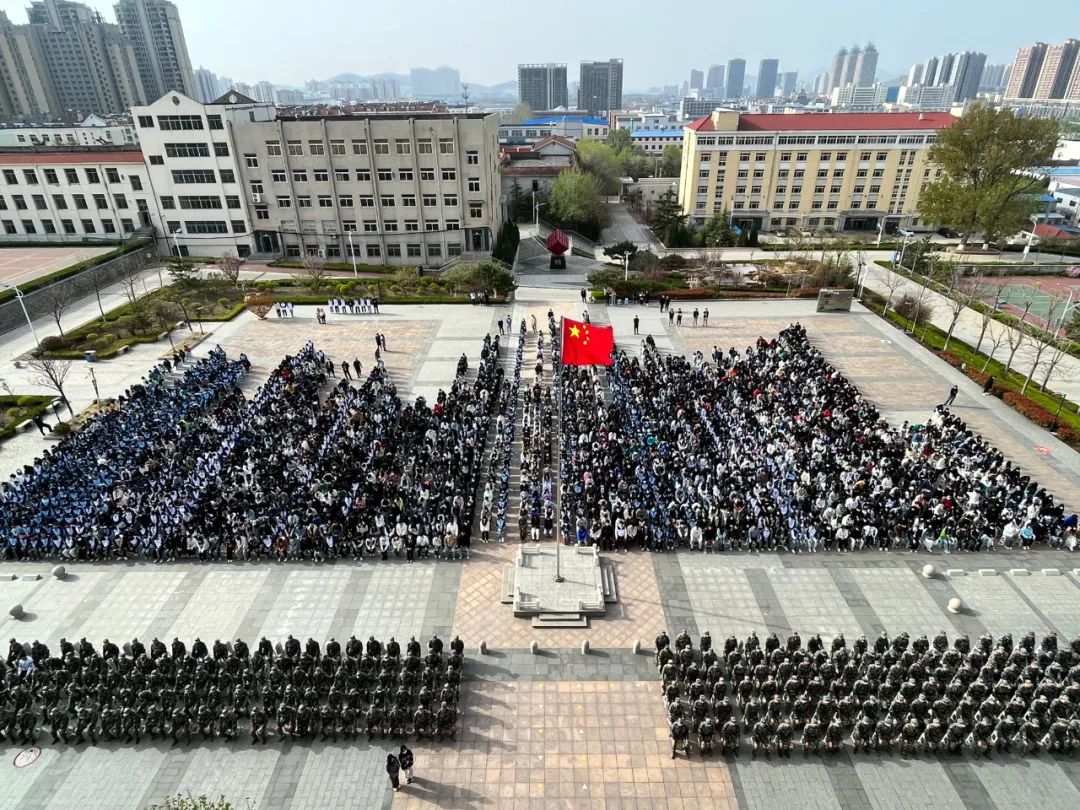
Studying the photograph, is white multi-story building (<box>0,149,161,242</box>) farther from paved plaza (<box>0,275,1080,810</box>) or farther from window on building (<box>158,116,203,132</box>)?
paved plaza (<box>0,275,1080,810</box>)

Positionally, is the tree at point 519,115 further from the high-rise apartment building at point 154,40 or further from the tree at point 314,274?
the tree at point 314,274

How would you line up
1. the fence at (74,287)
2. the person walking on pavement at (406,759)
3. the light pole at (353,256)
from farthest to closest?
1. the light pole at (353,256)
2. the fence at (74,287)
3. the person walking on pavement at (406,759)

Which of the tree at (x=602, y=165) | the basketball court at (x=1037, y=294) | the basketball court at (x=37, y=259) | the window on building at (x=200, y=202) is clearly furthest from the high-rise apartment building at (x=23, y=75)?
the basketball court at (x=1037, y=294)

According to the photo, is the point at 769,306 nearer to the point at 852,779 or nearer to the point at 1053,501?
the point at 1053,501

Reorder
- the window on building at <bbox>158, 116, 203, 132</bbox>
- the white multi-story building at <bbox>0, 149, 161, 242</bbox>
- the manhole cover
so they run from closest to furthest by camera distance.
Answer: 1. the manhole cover
2. the window on building at <bbox>158, 116, 203, 132</bbox>
3. the white multi-story building at <bbox>0, 149, 161, 242</bbox>

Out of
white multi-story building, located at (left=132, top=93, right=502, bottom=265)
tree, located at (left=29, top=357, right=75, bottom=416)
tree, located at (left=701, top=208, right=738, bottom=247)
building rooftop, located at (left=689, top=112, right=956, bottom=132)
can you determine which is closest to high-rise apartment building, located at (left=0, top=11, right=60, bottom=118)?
white multi-story building, located at (left=132, top=93, right=502, bottom=265)

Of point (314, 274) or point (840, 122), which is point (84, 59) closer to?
point (314, 274)
